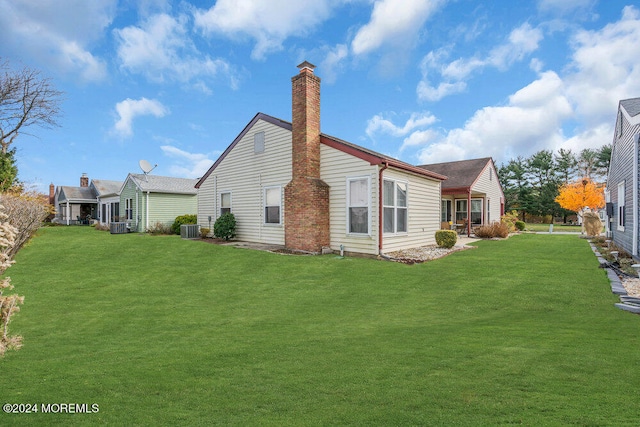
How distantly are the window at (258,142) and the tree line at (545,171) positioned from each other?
4583 cm

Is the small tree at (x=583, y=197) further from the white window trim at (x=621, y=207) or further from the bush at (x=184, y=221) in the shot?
the bush at (x=184, y=221)

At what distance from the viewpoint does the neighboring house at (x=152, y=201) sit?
2592 centimetres

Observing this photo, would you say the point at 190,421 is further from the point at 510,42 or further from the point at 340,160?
the point at 510,42

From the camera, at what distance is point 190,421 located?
8.90 feet

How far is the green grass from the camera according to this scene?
2.83 metres

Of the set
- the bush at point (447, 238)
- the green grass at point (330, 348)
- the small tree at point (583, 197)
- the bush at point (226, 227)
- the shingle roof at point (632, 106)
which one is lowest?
the green grass at point (330, 348)

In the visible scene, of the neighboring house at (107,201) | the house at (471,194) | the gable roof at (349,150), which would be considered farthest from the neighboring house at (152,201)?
the house at (471,194)

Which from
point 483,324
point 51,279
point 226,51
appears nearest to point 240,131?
point 226,51

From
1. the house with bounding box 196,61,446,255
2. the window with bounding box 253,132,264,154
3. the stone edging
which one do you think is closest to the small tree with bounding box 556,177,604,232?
the house with bounding box 196,61,446,255

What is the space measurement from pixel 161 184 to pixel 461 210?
79.1 feet

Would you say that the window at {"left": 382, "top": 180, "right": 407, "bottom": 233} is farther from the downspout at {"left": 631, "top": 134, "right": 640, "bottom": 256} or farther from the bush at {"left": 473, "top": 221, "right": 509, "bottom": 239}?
the bush at {"left": 473, "top": 221, "right": 509, "bottom": 239}

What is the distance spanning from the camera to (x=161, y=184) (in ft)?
90.7

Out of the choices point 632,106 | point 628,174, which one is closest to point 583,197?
point 628,174

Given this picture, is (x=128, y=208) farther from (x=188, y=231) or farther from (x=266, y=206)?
(x=266, y=206)
